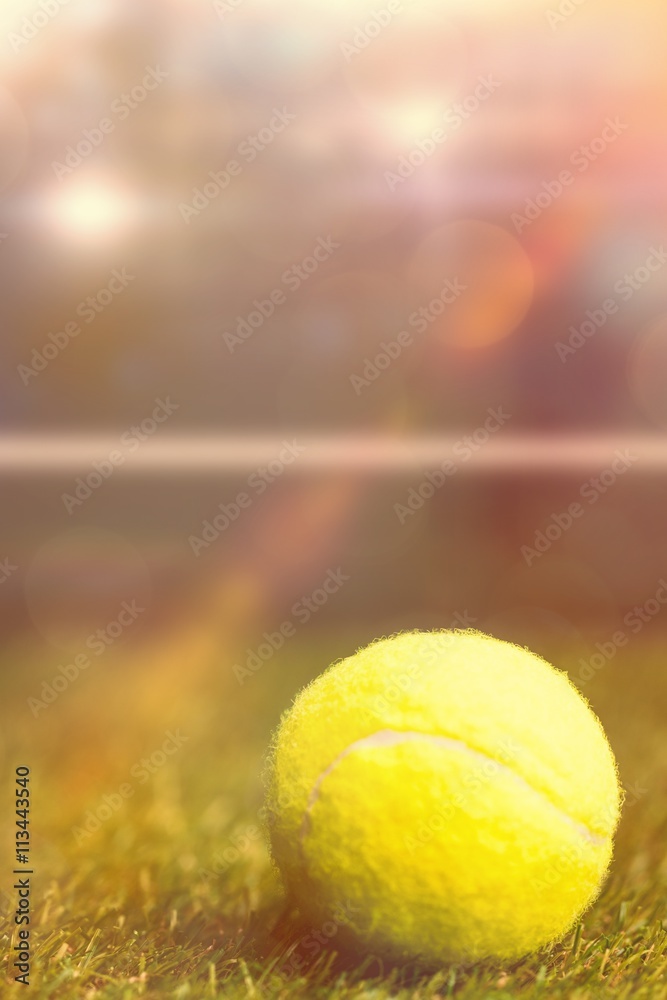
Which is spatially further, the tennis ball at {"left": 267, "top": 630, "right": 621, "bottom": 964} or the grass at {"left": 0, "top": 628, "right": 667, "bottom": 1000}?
the grass at {"left": 0, "top": 628, "right": 667, "bottom": 1000}

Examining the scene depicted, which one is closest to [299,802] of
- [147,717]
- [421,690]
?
[421,690]

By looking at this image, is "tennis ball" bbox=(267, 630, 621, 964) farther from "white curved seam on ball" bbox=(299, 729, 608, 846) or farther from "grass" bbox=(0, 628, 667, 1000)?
"grass" bbox=(0, 628, 667, 1000)

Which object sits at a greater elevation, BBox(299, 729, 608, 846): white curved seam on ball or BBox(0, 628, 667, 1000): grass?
BBox(299, 729, 608, 846): white curved seam on ball

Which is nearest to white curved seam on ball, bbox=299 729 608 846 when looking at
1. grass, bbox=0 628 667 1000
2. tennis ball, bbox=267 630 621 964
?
tennis ball, bbox=267 630 621 964

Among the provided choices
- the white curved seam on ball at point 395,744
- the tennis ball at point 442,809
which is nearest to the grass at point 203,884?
the tennis ball at point 442,809

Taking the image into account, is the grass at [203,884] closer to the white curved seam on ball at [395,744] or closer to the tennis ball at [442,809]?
the tennis ball at [442,809]

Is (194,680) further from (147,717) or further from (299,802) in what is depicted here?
(299,802)

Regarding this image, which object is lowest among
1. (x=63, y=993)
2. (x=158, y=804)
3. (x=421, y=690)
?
(x=63, y=993)
